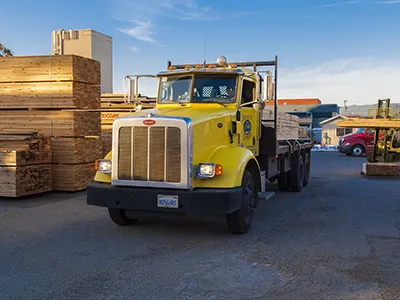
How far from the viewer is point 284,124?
10.8 meters

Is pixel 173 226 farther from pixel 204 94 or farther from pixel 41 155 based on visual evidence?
pixel 41 155

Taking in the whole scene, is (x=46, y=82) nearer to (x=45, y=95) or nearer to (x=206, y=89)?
(x=45, y=95)

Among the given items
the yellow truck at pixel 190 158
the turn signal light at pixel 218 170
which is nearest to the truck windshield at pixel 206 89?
the yellow truck at pixel 190 158

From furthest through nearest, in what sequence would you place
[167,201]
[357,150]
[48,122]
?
[357,150]
[48,122]
[167,201]

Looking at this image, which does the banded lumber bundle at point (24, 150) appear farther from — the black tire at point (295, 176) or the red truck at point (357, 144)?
the red truck at point (357, 144)

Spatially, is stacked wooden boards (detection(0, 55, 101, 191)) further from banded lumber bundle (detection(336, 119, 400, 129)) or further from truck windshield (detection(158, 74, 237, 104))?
banded lumber bundle (detection(336, 119, 400, 129))

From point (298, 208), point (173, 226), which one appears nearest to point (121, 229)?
point (173, 226)

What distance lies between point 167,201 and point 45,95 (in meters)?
6.62

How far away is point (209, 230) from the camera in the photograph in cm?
718

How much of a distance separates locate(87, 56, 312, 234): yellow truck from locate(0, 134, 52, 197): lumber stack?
13.1ft

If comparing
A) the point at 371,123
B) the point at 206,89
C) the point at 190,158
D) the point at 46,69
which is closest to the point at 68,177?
the point at 46,69

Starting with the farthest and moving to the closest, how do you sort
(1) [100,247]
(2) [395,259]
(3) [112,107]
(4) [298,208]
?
(3) [112,107] → (4) [298,208] → (1) [100,247] → (2) [395,259]

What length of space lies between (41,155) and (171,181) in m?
5.84

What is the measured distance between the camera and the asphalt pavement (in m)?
4.57
